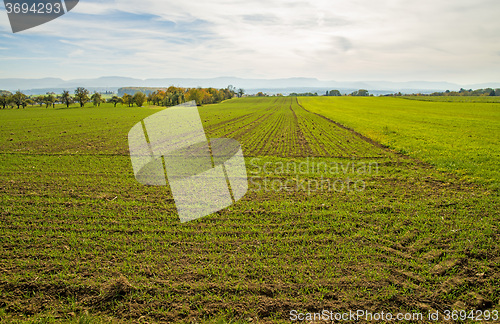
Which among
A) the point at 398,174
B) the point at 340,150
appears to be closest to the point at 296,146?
the point at 340,150

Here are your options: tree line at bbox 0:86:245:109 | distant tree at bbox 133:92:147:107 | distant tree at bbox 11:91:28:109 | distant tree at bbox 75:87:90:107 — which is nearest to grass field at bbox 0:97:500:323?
tree line at bbox 0:86:245:109

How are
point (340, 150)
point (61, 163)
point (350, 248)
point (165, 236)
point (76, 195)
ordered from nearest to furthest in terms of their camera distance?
point (350, 248)
point (165, 236)
point (76, 195)
point (61, 163)
point (340, 150)

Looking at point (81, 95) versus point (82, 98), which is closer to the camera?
point (81, 95)

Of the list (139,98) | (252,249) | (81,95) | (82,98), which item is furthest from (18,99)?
(252,249)

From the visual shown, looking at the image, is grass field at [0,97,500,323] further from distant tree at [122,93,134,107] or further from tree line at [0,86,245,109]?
distant tree at [122,93,134,107]

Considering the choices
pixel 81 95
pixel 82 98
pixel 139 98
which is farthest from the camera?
pixel 139 98

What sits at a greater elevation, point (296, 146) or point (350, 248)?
point (296, 146)

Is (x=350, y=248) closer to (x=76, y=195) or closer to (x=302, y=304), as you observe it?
(x=302, y=304)

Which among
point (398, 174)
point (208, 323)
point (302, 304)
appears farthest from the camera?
point (398, 174)

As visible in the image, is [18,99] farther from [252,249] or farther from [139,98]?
[252,249]

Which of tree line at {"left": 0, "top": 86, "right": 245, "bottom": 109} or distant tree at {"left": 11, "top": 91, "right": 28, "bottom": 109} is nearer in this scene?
distant tree at {"left": 11, "top": 91, "right": 28, "bottom": 109}

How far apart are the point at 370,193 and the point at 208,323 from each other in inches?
306

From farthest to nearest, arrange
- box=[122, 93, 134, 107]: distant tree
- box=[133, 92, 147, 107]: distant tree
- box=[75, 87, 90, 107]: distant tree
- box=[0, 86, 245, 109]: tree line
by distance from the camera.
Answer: box=[122, 93, 134, 107]: distant tree → box=[133, 92, 147, 107]: distant tree → box=[75, 87, 90, 107]: distant tree → box=[0, 86, 245, 109]: tree line

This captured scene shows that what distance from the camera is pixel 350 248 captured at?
6129 mm
